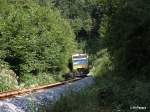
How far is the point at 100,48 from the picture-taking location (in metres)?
38.0

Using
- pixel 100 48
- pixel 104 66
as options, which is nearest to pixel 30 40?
pixel 104 66

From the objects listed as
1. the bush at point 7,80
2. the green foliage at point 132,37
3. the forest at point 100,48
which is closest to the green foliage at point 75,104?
the forest at point 100,48

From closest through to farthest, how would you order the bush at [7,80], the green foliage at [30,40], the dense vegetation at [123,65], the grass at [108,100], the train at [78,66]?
the grass at [108,100] < the dense vegetation at [123,65] < the bush at [7,80] < the green foliage at [30,40] < the train at [78,66]

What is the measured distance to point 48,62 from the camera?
3991cm

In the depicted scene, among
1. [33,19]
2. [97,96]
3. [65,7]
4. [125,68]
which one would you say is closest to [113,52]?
[125,68]

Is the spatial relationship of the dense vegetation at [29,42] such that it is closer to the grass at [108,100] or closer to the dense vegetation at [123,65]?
the dense vegetation at [123,65]

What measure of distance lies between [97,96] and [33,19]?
24.6 meters

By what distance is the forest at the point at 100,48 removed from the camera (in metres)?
13.9

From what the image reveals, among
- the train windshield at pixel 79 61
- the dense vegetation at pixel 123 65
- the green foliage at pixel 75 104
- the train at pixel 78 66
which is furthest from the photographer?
the train windshield at pixel 79 61

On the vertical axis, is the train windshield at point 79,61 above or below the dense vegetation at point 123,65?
below

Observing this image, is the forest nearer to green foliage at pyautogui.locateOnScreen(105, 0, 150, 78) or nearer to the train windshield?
green foliage at pyautogui.locateOnScreen(105, 0, 150, 78)

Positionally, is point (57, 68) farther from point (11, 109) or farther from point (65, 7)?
point (65, 7)

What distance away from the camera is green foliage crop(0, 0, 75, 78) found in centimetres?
3111

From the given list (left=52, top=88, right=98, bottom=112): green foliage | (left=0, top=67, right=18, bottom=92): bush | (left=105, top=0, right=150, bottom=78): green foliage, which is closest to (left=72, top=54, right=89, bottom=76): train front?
(left=0, top=67, right=18, bottom=92): bush
